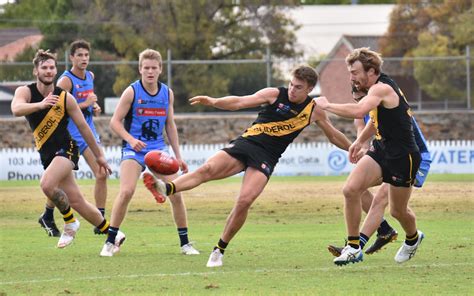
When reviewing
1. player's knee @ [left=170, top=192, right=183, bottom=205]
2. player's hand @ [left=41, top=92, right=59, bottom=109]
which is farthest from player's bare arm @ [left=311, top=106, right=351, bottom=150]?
player's hand @ [left=41, top=92, right=59, bottom=109]

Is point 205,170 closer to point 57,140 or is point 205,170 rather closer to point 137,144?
point 137,144

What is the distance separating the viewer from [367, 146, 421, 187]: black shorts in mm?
10891

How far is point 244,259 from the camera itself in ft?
38.9

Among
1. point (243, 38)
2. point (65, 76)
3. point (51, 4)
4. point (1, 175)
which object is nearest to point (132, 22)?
point (243, 38)

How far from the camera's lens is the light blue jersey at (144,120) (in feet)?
41.1

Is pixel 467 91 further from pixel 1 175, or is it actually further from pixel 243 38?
pixel 1 175

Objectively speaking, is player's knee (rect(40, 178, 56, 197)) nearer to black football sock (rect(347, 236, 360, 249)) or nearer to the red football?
the red football

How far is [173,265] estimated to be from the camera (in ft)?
37.2

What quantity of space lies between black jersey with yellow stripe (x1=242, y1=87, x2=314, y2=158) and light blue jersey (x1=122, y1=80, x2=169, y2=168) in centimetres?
157

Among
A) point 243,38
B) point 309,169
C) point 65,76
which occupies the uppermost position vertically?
point 65,76

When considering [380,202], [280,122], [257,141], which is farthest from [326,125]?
[380,202]

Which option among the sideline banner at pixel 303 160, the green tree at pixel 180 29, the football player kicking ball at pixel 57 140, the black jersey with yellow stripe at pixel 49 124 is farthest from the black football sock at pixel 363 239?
the green tree at pixel 180 29

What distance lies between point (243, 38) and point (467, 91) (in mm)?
10088

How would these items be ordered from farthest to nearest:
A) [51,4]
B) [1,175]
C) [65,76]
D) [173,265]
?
[51,4] → [1,175] → [65,76] → [173,265]
